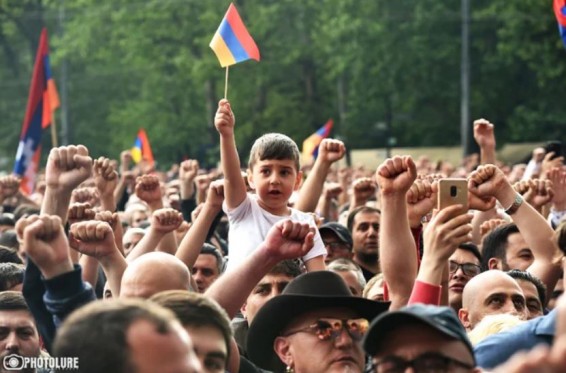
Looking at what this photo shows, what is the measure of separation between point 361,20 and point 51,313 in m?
39.7

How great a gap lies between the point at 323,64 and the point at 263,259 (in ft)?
139

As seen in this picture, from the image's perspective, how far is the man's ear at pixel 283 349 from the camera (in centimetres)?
602

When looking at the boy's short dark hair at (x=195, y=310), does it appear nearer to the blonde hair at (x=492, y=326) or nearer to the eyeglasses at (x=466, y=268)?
the blonde hair at (x=492, y=326)

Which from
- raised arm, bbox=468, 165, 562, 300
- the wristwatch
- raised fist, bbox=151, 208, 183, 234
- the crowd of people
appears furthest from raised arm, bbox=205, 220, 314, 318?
raised fist, bbox=151, 208, 183, 234

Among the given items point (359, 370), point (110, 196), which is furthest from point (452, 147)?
point (359, 370)

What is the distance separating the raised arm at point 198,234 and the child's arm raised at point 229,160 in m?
0.34

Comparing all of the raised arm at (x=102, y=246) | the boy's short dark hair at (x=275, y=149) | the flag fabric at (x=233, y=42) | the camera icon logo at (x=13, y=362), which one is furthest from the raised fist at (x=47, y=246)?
the flag fabric at (x=233, y=42)

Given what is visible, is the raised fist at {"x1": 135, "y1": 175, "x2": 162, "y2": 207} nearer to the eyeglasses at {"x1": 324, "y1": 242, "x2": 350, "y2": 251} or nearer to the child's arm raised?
the eyeglasses at {"x1": 324, "y1": 242, "x2": 350, "y2": 251}

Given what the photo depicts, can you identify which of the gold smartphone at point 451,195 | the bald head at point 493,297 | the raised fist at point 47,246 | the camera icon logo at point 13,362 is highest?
the gold smartphone at point 451,195

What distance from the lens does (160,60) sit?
42875mm

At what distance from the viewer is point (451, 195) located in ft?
18.3

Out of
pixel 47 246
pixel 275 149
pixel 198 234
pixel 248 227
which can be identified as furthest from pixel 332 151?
pixel 47 246

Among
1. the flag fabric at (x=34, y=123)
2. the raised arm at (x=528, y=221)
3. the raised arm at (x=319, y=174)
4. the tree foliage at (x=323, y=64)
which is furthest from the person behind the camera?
the tree foliage at (x=323, y=64)

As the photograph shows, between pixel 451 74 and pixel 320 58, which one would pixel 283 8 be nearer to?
pixel 320 58
